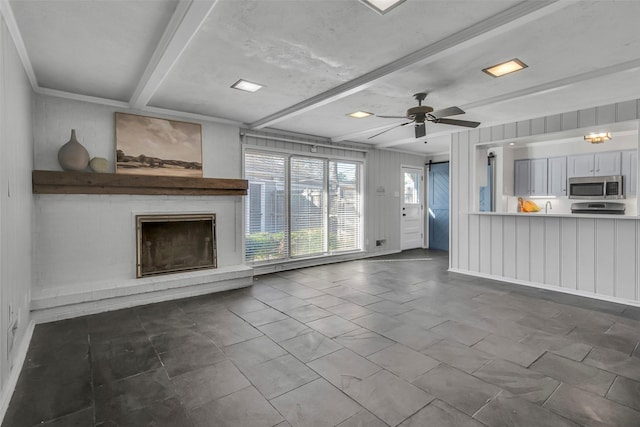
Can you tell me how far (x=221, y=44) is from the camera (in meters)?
2.66

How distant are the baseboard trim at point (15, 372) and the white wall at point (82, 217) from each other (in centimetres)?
72

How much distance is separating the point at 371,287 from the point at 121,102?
13.7ft

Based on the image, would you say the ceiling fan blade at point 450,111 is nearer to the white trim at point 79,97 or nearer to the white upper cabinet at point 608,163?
the white trim at point 79,97

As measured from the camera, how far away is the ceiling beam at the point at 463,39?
207 cm

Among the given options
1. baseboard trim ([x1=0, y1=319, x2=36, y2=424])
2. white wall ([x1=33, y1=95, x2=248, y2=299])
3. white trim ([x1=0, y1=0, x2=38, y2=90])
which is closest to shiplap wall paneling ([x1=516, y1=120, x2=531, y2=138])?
white wall ([x1=33, y1=95, x2=248, y2=299])

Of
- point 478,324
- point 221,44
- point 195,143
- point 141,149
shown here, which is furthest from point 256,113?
point 478,324

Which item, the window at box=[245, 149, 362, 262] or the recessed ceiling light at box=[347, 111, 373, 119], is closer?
the recessed ceiling light at box=[347, 111, 373, 119]

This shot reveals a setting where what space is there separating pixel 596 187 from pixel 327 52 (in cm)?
563

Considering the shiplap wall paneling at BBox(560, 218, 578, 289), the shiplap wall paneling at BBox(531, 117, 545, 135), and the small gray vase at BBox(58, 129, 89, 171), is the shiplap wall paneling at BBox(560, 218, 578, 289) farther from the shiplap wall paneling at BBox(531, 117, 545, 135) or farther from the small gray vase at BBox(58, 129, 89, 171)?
the small gray vase at BBox(58, 129, 89, 171)

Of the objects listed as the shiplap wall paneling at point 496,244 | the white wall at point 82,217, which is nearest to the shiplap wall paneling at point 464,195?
the shiplap wall paneling at point 496,244

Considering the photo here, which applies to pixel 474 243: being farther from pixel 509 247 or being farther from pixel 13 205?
pixel 13 205

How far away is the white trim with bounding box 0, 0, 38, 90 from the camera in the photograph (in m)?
2.15

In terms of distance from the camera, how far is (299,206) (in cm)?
611

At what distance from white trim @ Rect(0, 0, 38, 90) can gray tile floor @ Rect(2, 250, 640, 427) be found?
8.29ft
